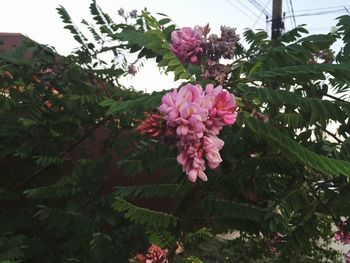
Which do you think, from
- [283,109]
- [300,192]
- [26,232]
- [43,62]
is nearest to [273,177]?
[300,192]

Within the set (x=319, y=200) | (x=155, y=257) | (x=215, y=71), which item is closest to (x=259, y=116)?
(x=215, y=71)

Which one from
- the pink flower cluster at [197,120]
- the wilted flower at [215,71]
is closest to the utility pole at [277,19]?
the wilted flower at [215,71]

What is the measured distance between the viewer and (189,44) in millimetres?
1682

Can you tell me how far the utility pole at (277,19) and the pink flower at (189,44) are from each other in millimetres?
13392

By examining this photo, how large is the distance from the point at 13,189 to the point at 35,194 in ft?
2.23

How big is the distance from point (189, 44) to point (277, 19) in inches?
538

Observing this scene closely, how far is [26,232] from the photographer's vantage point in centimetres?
363

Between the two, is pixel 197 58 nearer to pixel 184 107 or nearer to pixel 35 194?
pixel 184 107

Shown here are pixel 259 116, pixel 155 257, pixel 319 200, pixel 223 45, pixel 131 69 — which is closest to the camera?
pixel 259 116

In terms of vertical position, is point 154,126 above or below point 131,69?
below

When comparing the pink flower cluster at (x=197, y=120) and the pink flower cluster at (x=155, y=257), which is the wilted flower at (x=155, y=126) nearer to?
the pink flower cluster at (x=197, y=120)

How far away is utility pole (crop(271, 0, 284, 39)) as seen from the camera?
14508mm

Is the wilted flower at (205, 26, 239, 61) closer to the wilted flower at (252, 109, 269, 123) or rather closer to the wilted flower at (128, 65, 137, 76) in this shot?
the wilted flower at (252, 109, 269, 123)

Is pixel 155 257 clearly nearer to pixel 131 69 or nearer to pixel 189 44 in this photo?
pixel 189 44
